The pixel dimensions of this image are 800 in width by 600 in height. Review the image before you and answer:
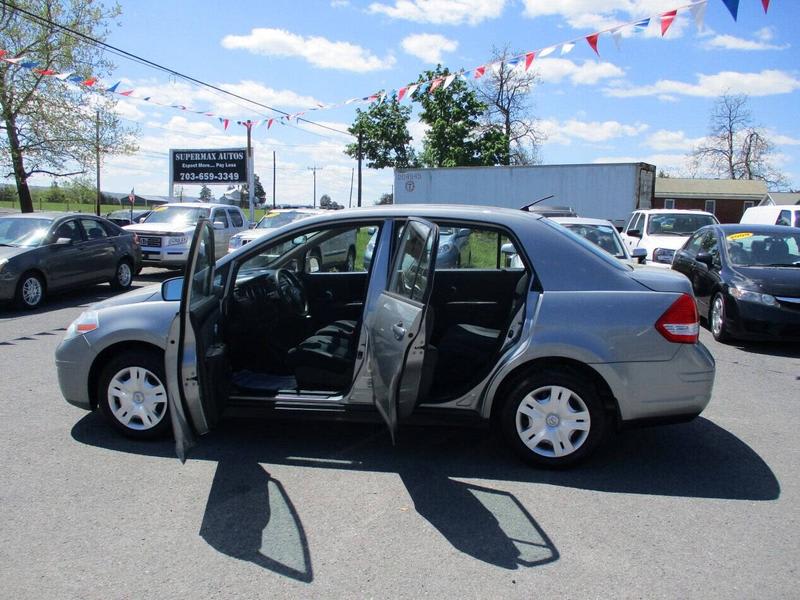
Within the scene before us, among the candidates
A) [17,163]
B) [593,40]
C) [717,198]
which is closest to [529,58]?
[593,40]

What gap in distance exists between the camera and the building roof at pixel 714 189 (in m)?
52.7

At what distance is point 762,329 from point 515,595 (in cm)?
632

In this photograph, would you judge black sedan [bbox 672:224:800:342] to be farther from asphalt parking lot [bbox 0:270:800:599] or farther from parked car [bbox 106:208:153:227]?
parked car [bbox 106:208:153:227]

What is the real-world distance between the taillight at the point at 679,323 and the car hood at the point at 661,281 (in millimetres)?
95

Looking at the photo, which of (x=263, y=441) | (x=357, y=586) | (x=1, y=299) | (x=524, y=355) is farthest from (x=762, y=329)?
(x=1, y=299)

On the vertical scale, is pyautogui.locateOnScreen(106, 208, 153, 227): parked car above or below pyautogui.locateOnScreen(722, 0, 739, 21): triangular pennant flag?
below

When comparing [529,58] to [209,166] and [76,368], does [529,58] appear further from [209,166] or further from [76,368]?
[209,166]

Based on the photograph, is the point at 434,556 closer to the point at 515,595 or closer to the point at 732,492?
the point at 515,595

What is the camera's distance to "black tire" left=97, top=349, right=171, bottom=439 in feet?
14.5

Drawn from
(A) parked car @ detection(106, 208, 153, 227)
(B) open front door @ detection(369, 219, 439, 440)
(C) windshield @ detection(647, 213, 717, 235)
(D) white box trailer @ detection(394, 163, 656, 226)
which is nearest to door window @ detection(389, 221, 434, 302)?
(B) open front door @ detection(369, 219, 439, 440)

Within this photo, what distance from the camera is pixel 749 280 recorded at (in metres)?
8.10

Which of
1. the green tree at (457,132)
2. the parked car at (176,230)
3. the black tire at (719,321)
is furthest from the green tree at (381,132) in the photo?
the black tire at (719,321)

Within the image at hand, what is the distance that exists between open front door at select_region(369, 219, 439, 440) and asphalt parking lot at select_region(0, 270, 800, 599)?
0.60m

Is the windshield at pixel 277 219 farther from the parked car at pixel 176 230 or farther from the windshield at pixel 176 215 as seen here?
the windshield at pixel 176 215
